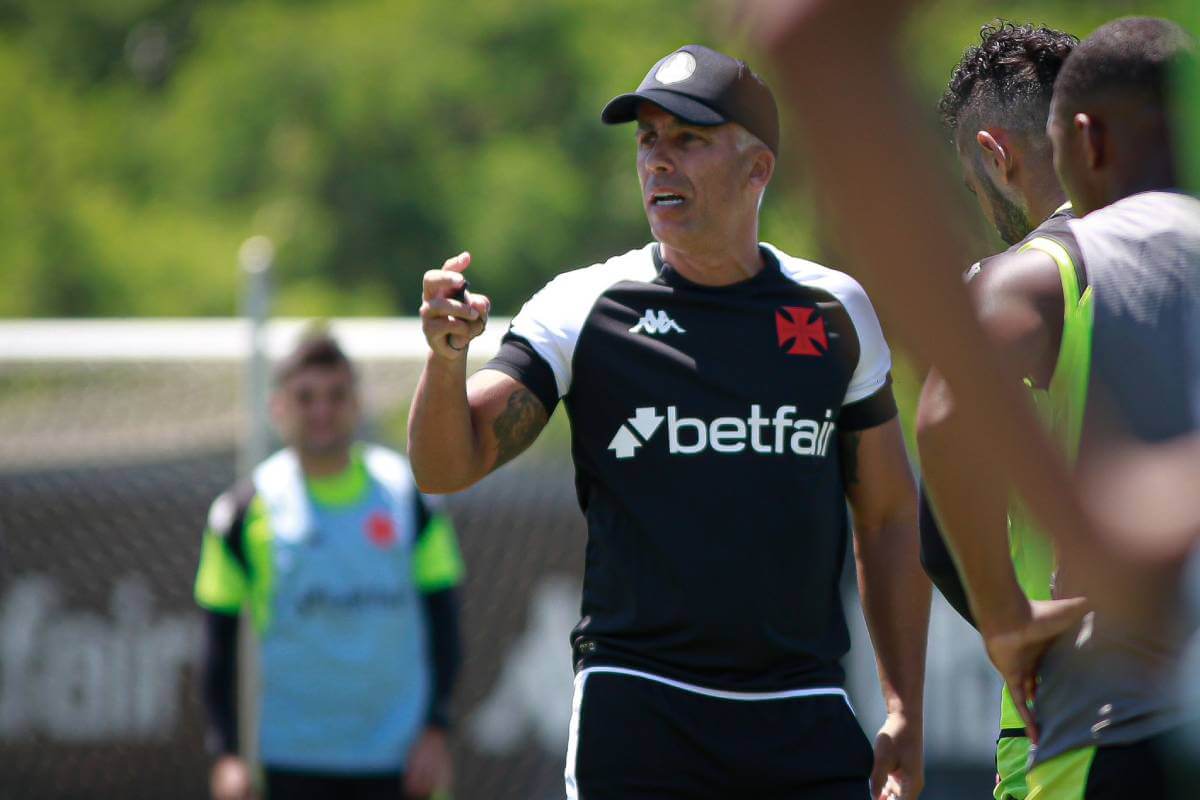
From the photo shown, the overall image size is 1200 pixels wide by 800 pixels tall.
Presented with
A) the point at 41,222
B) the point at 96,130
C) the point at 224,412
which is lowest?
the point at 224,412

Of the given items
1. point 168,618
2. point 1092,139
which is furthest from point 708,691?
point 168,618

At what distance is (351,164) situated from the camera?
2083cm

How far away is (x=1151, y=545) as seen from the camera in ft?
3.95

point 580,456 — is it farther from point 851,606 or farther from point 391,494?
point 851,606

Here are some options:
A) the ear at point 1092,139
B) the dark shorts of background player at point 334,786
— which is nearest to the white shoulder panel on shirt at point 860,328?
the ear at point 1092,139

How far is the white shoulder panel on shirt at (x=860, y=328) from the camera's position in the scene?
3.61 meters

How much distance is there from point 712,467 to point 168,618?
586 cm

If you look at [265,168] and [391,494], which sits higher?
[265,168]

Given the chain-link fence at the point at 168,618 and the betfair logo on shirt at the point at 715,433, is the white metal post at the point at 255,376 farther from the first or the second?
the betfair logo on shirt at the point at 715,433

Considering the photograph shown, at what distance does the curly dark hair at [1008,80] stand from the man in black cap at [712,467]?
49 cm

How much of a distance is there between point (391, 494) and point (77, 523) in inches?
125

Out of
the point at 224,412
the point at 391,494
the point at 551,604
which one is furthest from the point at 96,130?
the point at 391,494

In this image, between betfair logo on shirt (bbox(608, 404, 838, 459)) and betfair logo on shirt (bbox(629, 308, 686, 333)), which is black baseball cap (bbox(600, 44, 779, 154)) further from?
betfair logo on shirt (bbox(608, 404, 838, 459))

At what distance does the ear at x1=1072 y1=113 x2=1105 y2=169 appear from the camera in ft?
7.06
